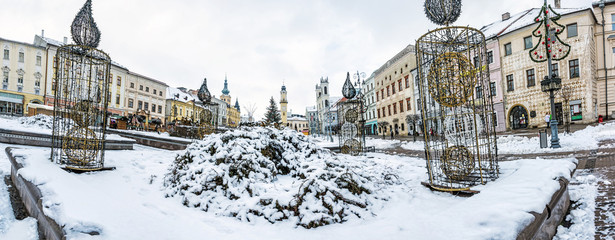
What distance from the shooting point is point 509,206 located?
2.65 meters

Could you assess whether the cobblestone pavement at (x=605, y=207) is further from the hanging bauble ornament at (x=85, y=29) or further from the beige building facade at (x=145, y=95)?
the beige building facade at (x=145, y=95)

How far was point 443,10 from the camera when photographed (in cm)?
438

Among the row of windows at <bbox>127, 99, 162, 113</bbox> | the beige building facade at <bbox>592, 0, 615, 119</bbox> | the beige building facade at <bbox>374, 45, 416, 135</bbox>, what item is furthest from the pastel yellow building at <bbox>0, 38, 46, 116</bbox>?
the beige building facade at <bbox>592, 0, 615, 119</bbox>

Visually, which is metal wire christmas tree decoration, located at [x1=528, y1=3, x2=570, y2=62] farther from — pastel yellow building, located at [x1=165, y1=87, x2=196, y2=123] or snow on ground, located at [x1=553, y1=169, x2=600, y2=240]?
pastel yellow building, located at [x1=165, y1=87, x2=196, y2=123]

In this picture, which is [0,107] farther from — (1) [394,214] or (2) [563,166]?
(2) [563,166]

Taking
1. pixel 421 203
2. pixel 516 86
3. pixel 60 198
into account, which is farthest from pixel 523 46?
pixel 60 198

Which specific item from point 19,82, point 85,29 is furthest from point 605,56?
point 19,82

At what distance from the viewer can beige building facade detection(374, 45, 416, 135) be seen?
3274 cm

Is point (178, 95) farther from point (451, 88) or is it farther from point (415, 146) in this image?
point (451, 88)

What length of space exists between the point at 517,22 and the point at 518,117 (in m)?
9.29

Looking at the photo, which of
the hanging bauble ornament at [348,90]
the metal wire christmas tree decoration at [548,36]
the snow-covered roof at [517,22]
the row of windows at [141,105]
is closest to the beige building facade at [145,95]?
the row of windows at [141,105]

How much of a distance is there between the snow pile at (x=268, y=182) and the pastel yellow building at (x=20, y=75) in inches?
1537

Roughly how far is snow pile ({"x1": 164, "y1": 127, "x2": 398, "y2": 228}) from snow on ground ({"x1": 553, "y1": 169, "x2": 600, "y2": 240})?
7.23 ft

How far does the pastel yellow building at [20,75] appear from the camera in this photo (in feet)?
97.9
